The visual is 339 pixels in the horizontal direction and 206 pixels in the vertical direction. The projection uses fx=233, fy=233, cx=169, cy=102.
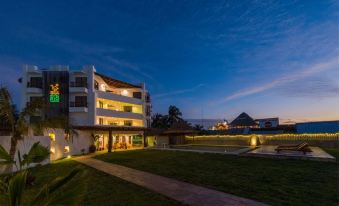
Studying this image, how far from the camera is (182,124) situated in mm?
36875

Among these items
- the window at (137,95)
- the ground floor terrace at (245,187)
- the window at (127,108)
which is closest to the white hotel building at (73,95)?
the window at (127,108)

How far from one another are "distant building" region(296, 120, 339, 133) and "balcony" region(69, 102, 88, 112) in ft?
105

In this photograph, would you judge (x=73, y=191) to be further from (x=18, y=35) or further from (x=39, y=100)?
(x=18, y=35)

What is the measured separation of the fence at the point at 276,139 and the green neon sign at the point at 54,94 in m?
21.7

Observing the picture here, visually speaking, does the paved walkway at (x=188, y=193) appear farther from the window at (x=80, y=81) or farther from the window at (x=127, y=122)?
the window at (x=127, y=122)

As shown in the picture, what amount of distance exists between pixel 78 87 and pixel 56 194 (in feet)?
110

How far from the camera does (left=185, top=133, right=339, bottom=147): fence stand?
24.9m

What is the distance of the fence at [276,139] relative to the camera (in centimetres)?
2493

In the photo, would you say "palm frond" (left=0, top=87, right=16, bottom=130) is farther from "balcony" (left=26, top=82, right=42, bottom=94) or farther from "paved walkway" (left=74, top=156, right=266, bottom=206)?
"balcony" (left=26, top=82, right=42, bottom=94)

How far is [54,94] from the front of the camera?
108 ft

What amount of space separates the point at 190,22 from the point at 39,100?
76.7ft

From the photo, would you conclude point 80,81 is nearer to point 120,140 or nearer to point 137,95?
point 120,140

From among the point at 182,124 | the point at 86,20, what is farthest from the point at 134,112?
the point at 86,20

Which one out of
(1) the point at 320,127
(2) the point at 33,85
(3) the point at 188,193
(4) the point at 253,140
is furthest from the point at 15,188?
(1) the point at 320,127
